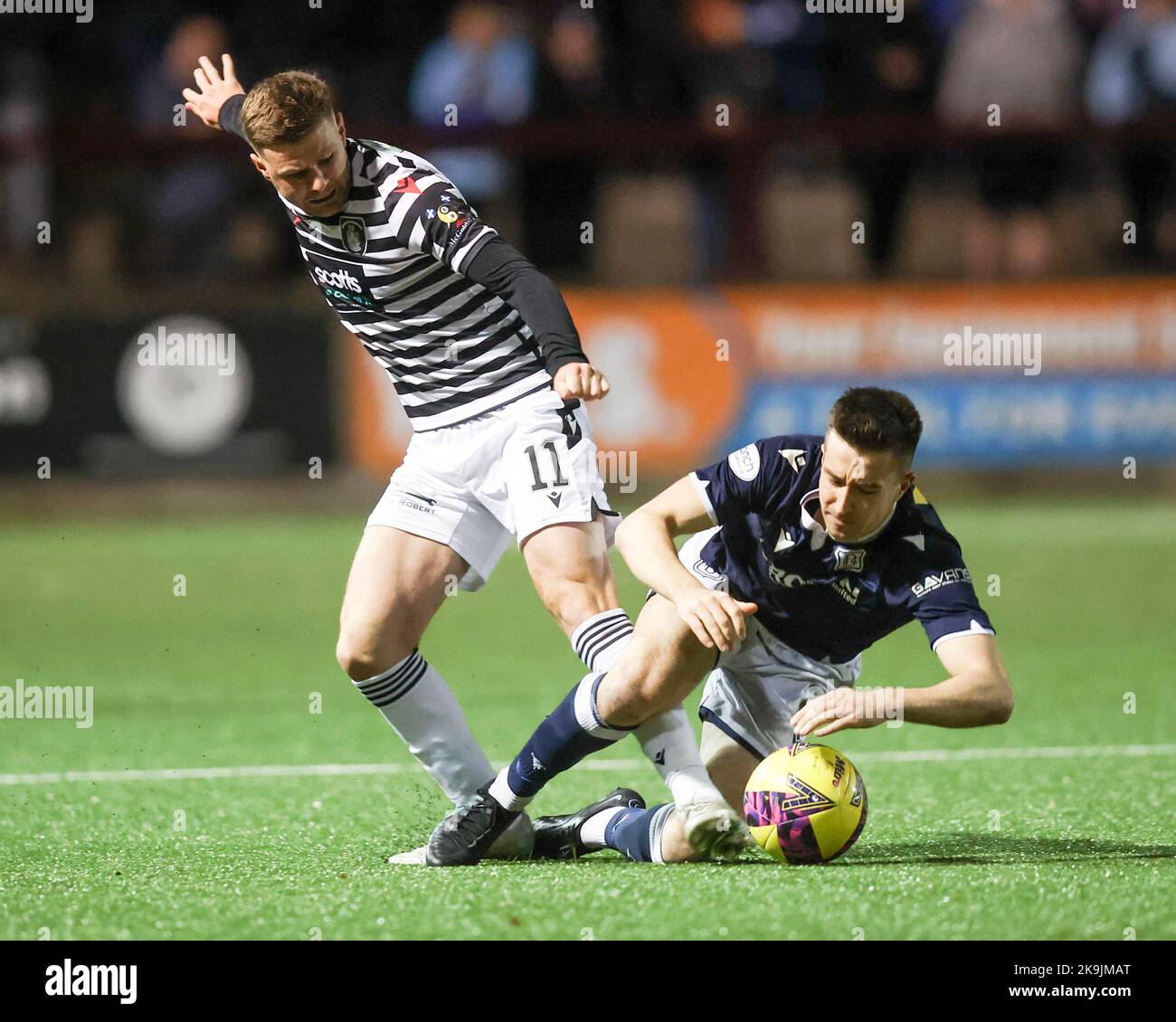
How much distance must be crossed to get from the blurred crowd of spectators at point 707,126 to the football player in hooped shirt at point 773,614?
931 centimetres

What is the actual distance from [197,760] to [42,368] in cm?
774

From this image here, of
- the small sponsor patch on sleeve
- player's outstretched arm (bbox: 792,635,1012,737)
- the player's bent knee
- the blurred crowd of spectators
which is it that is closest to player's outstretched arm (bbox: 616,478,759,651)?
the small sponsor patch on sleeve

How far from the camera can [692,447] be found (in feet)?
46.0

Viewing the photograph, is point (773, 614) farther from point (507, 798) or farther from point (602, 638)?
point (507, 798)

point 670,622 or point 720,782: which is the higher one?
point 670,622

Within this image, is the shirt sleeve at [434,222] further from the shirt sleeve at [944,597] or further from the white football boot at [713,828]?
the white football boot at [713,828]

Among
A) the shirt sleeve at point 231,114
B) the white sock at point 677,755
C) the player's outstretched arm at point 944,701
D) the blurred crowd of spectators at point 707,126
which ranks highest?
the blurred crowd of spectators at point 707,126

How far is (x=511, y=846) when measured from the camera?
5.16m

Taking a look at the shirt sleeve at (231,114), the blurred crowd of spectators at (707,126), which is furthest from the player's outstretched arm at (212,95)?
the blurred crowd of spectators at (707,126)

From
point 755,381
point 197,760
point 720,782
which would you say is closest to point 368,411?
point 755,381

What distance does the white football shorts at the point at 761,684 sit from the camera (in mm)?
5488

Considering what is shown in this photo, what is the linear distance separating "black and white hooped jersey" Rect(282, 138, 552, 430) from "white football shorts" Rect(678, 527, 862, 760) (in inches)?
31.5

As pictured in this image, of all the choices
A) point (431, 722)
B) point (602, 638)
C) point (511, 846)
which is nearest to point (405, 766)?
point (431, 722)
